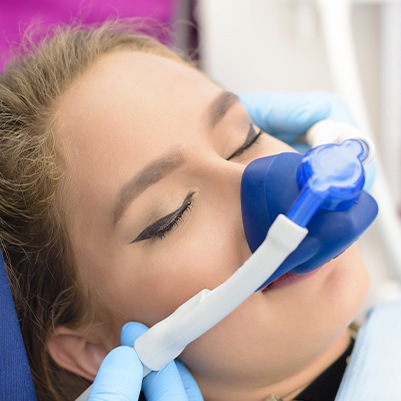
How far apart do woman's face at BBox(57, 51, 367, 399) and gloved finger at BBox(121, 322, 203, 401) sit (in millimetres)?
26

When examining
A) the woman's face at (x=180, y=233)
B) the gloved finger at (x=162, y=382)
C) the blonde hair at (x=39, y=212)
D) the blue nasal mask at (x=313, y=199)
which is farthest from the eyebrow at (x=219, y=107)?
the gloved finger at (x=162, y=382)

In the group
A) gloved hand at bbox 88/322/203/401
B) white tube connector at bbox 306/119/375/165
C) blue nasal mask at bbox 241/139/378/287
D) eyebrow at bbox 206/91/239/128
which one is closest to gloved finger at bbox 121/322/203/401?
gloved hand at bbox 88/322/203/401

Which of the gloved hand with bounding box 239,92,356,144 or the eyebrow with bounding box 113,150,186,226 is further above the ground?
the eyebrow with bounding box 113,150,186,226

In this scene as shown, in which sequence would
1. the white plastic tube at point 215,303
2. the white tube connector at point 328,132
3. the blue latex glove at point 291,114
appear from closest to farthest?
the white plastic tube at point 215,303
the white tube connector at point 328,132
the blue latex glove at point 291,114

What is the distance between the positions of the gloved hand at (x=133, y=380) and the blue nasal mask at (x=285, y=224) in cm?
2

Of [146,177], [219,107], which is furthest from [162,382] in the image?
[219,107]

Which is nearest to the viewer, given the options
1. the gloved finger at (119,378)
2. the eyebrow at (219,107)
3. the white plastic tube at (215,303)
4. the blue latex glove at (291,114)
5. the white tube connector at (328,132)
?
the white plastic tube at (215,303)

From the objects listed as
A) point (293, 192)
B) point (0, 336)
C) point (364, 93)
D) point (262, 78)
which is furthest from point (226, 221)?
point (364, 93)

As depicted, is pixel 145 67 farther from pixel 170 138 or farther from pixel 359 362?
pixel 359 362

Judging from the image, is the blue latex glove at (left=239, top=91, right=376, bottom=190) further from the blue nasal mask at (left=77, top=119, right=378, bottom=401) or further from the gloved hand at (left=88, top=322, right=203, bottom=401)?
the gloved hand at (left=88, top=322, right=203, bottom=401)

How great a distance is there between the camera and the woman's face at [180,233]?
39.3 inches

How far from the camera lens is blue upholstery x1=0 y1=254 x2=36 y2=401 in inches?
38.6

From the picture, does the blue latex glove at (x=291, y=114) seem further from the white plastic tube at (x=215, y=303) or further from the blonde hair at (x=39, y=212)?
the white plastic tube at (x=215, y=303)

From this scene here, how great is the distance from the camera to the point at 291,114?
4.85ft
